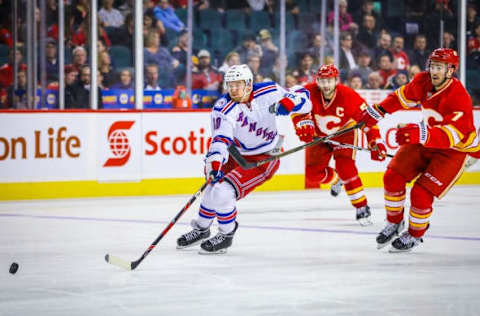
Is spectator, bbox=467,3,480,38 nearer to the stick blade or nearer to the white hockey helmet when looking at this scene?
the white hockey helmet

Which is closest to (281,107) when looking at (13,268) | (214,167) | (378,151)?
(214,167)

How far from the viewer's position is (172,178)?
8.62m

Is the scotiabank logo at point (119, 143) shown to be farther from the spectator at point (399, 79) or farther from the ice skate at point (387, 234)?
the ice skate at point (387, 234)

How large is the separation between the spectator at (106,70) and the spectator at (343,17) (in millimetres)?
2757

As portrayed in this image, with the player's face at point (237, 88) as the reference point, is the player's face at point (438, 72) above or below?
above

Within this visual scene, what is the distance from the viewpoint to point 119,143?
834 centimetres

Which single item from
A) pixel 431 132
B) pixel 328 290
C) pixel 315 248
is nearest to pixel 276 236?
pixel 315 248

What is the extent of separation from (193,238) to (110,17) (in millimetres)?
4119

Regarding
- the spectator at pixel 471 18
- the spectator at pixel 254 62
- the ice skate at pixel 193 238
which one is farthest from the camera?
the spectator at pixel 471 18

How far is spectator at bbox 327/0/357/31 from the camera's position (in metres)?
10.3

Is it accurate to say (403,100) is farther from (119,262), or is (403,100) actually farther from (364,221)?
(119,262)

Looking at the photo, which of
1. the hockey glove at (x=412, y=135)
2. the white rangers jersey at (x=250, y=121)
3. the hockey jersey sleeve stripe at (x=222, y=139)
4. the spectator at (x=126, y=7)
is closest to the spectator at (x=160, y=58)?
the spectator at (x=126, y=7)

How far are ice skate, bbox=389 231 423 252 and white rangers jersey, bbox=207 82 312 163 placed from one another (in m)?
0.91

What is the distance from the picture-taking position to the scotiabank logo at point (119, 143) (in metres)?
8.32
